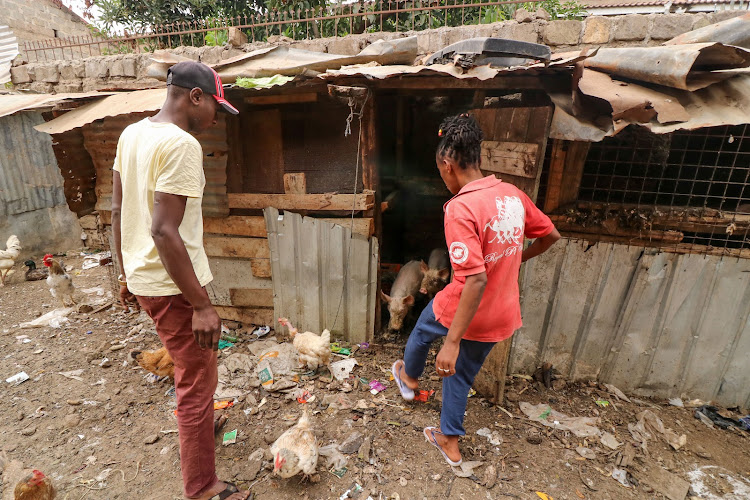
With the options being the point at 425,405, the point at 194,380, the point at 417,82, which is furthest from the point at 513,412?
the point at 417,82

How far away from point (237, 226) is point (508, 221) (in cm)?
345

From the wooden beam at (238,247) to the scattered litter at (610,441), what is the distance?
4056mm

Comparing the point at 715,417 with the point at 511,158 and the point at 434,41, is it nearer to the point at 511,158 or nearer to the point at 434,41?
the point at 511,158

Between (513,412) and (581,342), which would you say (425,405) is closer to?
(513,412)

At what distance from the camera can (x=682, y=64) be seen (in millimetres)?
2332

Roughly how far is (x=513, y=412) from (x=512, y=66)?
3165mm

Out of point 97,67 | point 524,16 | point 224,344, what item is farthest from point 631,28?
point 97,67

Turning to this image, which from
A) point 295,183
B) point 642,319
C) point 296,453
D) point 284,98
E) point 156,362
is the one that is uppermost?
point 284,98

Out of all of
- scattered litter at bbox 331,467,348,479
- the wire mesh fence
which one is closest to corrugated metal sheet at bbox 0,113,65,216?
the wire mesh fence

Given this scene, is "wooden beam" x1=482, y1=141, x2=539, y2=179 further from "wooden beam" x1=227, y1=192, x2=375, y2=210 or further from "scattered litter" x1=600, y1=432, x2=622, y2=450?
"scattered litter" x1=600, y1=432, x2=622, y2=450

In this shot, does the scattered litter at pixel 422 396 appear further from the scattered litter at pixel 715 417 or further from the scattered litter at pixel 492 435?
the scattered litter at pixel 715 417

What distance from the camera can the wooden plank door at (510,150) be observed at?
2844 millimetres

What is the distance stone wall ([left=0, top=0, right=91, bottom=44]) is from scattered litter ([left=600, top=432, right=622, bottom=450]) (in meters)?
14.5

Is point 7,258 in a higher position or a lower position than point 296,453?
lower
